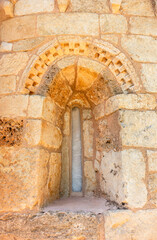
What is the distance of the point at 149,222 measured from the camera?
1.91 metres

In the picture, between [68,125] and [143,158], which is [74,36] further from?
[143,158]

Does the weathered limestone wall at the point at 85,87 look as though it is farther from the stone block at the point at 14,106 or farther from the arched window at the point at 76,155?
the arched window at the point at 76,155

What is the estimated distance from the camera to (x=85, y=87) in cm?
274

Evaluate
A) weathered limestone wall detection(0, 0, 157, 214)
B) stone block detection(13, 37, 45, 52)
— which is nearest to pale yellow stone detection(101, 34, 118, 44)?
weathered limestone wall detection(0, 0, 157, 214)

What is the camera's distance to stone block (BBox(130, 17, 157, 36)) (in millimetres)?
2449

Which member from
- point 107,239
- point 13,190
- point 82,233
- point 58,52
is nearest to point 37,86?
point 58,52

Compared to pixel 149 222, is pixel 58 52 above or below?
above

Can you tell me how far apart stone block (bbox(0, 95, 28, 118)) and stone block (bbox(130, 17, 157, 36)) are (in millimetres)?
1656

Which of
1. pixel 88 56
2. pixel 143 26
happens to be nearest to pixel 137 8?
pixel 143 26

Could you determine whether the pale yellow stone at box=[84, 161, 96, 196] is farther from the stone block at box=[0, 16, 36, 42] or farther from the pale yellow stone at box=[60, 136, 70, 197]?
the stone block at box=[0, 16, 36, 42]

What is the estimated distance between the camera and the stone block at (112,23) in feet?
7.91

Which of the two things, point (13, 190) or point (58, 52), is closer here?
point (13, 190)

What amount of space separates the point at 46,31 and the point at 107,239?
2.47 m

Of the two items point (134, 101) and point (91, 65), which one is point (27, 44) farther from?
point (134, 101)
